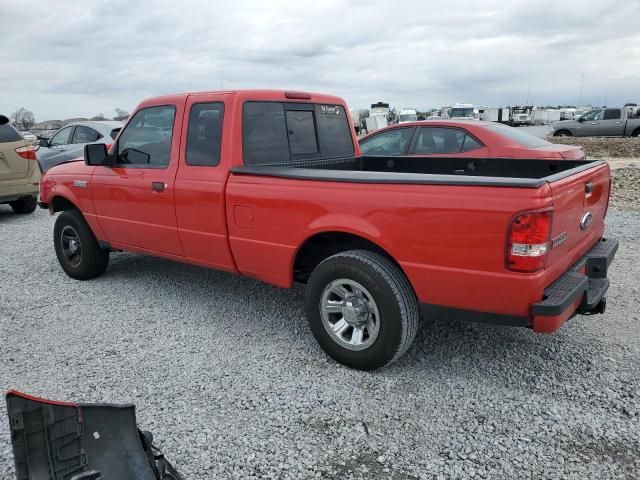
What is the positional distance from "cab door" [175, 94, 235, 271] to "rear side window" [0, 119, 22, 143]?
20.7ft

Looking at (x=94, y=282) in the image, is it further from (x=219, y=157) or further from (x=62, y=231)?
(x=219, y=157)

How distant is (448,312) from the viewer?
10.4 feet

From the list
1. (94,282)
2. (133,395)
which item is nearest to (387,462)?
(133,395)

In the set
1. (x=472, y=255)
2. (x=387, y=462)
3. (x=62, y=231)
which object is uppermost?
(x=472, y=255)

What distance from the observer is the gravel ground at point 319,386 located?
8.98 feet

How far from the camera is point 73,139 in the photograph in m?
11.5

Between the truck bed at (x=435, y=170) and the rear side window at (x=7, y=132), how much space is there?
6874 mm

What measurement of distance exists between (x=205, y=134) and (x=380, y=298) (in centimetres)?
203

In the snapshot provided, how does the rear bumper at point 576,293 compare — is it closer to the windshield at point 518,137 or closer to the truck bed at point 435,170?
the truck bed at point 435,170

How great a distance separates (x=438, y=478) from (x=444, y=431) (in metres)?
0.39

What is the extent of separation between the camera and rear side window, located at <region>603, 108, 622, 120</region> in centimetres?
2514

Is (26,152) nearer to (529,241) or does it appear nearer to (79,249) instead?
(79,249)

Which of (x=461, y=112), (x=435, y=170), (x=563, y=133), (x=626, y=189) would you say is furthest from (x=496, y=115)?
(x=435, y=170)

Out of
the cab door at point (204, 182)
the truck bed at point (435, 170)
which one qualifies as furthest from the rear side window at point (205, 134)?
the truck bed at point (435, 170)
